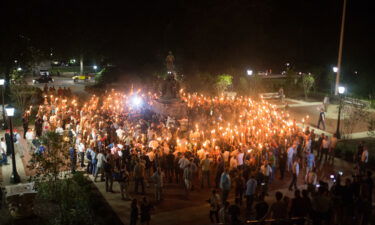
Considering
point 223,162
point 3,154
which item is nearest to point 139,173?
point 223,162

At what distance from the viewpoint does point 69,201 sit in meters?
9.67

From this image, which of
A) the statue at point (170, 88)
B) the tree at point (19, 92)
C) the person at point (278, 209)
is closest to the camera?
the person at point (278, 209)

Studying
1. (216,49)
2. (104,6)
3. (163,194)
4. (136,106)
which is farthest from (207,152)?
(104,6)

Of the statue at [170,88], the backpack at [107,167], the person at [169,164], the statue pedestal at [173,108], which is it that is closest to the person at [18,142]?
the backpack at [107,167]

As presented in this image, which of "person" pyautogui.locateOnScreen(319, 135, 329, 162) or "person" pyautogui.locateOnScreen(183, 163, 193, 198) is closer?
"person" pyautogui.locateOnScreen(183, 163, 193, 198)

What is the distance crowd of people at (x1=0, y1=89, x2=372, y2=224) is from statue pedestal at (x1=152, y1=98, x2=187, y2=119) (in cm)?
129

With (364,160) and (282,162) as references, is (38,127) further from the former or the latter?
(364,160)

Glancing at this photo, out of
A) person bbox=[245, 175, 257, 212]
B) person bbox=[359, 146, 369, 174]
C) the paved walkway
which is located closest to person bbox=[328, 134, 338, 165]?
person bbox=[359, 146, 369, 174]

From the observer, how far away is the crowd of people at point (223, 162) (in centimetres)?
941

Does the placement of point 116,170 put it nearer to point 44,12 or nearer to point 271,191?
point 271,191

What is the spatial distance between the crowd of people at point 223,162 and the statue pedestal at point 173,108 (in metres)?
1.29

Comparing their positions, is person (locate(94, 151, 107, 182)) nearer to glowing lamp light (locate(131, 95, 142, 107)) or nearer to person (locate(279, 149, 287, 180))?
person (locate(279, 149, 287, 180))

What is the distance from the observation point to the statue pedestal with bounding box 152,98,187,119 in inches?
850

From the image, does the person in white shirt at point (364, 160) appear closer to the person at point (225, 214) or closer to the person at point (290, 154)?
the person at point (290, 154)
